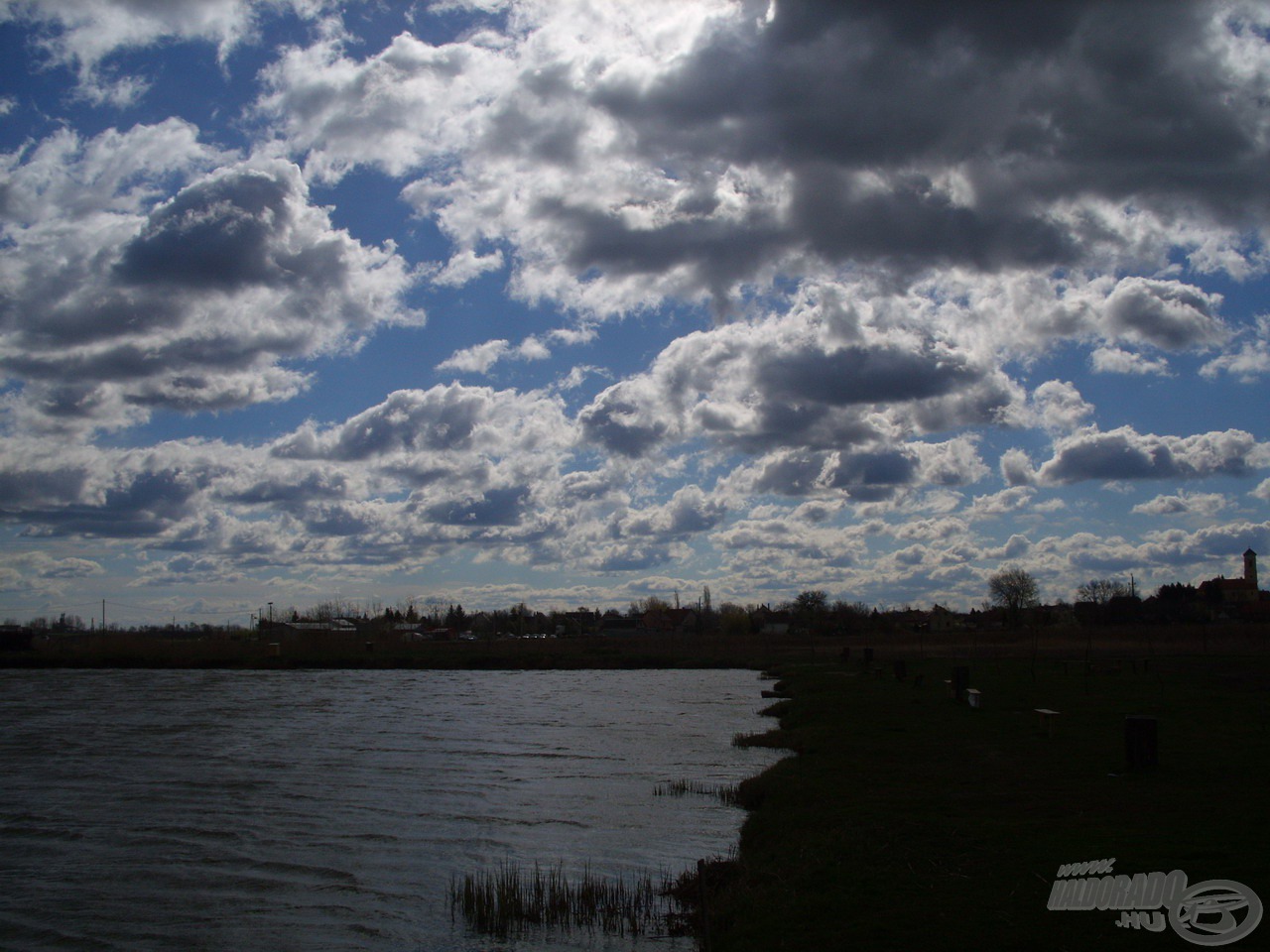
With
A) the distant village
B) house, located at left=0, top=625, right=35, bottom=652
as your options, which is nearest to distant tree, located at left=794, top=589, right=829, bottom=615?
the distant village

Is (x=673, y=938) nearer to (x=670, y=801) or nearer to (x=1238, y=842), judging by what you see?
(x=1238, y=842)

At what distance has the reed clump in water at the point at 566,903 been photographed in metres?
13.3

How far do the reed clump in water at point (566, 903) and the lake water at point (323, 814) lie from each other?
40cm

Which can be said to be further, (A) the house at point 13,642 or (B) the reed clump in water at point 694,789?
(A) the house at point 13,642

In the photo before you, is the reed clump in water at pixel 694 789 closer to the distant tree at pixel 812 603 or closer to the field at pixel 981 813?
the field at pixel 981 813

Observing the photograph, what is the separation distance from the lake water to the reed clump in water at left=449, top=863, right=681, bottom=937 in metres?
0.40

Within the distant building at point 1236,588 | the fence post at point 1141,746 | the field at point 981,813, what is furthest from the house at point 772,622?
the fence post at point 1141,746

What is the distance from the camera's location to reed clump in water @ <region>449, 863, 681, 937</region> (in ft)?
43.7

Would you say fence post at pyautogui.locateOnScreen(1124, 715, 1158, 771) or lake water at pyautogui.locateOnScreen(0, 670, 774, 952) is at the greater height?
fence post at pyautogui.locateOnScreen(1124, 715, 1158, 771)

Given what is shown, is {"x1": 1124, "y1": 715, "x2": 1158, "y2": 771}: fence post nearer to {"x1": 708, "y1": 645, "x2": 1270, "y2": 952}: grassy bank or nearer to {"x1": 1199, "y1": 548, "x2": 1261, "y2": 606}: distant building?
{"x1": 708, "y1": 645, "x2": 1270, "y2": 952}: grassy bank

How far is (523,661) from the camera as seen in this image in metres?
96.4

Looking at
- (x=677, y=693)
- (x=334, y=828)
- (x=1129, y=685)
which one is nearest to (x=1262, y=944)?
(x=334, y=828)

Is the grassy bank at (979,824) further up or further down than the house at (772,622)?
further up

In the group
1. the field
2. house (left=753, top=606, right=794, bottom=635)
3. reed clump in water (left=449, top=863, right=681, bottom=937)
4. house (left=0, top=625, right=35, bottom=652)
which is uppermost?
the field
